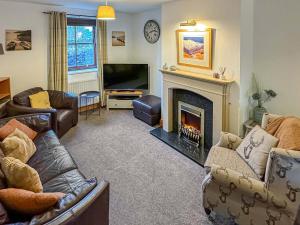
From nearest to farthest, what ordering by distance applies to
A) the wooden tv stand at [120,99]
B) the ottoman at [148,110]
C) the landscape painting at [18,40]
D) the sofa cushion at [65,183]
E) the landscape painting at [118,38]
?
the sofa cushion at [65,183] → the landscape painting at [18,40] → the ottoman at [148,110] → the wooden tv stand at [120,99] → the landscape painting at [118,38]

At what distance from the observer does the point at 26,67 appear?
525cm

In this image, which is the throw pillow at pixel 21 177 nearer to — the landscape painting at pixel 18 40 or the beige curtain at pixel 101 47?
the landscape painting at pixel 18 40

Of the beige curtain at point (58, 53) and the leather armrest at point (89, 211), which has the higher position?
the beige curtain at point (58, 53)

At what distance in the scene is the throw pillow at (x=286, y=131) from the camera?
2392 mm

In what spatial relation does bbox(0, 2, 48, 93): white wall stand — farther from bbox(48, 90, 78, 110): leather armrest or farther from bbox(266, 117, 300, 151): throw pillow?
bbox(266, 117, 300, 151): throw pillow

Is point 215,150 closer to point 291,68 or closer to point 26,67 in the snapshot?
point 291,68

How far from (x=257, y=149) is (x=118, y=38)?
491cm

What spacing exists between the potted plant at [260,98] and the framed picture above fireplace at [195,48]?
2.44 feet

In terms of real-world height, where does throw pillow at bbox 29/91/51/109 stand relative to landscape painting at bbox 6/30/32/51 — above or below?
below

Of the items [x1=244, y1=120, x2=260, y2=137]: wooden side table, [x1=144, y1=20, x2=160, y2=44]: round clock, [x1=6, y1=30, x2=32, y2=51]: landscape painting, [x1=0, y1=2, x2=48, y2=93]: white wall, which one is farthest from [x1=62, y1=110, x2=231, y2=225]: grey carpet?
[x1=144, y1=20, x2=160, y2=44]: round clock

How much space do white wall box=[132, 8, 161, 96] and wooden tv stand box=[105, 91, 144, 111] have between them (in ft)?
1.47

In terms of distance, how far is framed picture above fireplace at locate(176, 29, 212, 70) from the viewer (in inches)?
153

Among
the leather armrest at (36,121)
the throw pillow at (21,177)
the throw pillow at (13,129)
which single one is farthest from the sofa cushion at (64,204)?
the leather armrest at (36,121)

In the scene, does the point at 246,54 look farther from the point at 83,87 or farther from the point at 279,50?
the point at 83,87
